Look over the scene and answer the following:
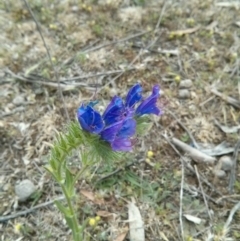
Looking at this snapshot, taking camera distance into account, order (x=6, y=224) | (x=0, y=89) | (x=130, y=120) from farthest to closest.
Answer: (x=0, y=89) → (x=6, y=224) → (x=130, y=120)

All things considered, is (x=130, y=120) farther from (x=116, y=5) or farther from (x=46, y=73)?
(x=116, y=5)

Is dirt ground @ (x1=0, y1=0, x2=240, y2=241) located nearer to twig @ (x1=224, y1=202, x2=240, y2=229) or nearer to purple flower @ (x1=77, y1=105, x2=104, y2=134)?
twig @ (x1=224, y1=202, x2=240, y2=229)

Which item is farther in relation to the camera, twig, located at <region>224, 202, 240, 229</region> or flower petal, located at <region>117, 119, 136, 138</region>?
twig, located at <region>224, 202, 240, 229</region>

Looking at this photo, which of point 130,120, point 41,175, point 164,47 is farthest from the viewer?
point 164,47

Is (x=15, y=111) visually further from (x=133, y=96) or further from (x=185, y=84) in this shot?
(x=133, y=96)

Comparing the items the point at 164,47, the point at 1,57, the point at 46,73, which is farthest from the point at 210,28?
the point at 1,57

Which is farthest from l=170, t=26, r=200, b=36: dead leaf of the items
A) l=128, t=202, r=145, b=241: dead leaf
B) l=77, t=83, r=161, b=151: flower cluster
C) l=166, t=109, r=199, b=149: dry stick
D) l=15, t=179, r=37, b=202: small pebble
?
l=77, t=83, r=161, b=151: flower cluster

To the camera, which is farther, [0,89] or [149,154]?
[0,89]

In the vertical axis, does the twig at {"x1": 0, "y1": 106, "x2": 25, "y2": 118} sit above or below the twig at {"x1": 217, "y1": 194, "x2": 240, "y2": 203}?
above
